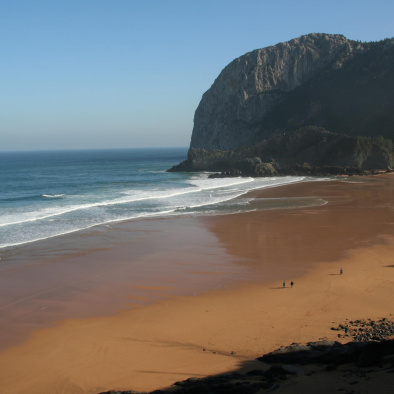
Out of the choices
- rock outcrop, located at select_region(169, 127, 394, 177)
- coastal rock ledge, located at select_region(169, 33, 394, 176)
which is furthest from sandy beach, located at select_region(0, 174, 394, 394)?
coastal rock ledge, located at select_region(169, 33, 394, 176)

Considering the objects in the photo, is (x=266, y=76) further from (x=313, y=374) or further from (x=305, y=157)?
(x=313, y=374)

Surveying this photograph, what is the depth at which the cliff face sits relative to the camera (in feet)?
334

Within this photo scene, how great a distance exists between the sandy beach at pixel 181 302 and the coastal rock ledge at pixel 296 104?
44.5 meters

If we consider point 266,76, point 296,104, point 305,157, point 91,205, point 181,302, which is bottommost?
point 181,302

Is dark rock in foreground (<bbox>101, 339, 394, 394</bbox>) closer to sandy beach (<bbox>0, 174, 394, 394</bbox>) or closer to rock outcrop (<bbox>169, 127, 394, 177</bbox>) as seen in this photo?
sandy beach (<bbox>0, 174, 394, 394</bbox>)

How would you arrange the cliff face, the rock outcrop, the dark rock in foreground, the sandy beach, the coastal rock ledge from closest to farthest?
the dark rock in foreground, the sandy beach, the rock outcrop, the coastal rock ledge, the cliff face

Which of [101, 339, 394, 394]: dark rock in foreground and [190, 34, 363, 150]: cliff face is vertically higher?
[190, 34, 363, 150]: cliff face

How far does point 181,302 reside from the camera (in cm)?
1348

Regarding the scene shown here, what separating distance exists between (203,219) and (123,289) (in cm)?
1344

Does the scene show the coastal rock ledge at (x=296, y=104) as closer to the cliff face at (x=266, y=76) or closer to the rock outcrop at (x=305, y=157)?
the cliff face at (x=266, y=76)

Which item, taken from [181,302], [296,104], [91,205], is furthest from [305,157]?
[181,302]

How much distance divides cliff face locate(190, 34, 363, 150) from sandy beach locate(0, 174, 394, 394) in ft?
268

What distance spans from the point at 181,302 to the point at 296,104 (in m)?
91.4

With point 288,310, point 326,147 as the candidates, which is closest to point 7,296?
point 288,310
